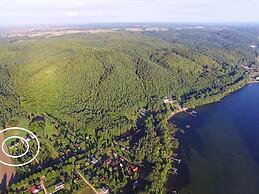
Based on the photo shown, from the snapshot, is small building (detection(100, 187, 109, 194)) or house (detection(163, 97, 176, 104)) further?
house (detection(163, 97, 176, 104))

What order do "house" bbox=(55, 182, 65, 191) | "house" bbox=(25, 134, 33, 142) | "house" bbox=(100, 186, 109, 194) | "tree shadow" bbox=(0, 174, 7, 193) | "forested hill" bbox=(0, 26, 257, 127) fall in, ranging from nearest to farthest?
"house" bbox=(100, 186, 109, 194) < "house" bbox=(55, 182, 65, 191) < "tree shadow" bbox=(0, 174, 7, 193) < "house" bbox=(25, 134, 33, 142) < "forested hill" bbox=(0, 26, 257, 127)

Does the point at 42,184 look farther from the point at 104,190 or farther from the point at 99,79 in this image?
the point at 99,79

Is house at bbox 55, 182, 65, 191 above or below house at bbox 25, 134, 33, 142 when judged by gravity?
above

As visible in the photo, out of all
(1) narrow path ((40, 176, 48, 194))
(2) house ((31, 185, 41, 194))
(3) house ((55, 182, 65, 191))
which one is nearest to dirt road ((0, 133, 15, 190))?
(2) house ((31, 185, 41, 194))

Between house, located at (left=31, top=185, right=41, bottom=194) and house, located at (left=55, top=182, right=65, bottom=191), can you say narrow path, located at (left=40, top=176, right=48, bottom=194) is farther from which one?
house, located at (left=55, top=182, right=65, bottom=191)

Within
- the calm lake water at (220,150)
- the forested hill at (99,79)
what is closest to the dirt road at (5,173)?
the forested hill at (99,79)

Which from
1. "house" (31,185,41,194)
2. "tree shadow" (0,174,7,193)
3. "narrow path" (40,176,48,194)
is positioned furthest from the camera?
"tree shadow" (0,174,7,193)

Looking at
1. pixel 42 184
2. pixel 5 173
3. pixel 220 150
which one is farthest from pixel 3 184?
pixel 220 150
